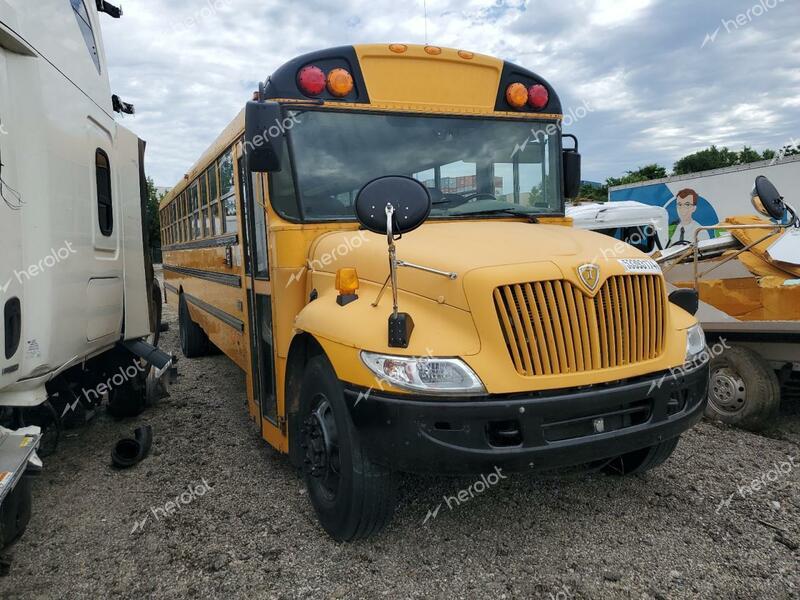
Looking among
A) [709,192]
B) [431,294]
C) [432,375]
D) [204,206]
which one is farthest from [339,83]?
[709,192]

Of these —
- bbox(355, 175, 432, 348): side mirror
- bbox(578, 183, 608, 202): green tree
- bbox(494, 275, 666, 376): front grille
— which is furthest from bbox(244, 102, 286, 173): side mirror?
bbox(578, 183, 608, 202): green tree

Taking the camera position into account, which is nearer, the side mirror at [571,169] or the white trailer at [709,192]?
the side mirror at [571,169]

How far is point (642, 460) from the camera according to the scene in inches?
130

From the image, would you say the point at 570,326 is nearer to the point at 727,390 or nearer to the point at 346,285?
the point at 346,285

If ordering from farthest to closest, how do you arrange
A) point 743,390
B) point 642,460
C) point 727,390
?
point 727,390, point 743,390, point 642,460

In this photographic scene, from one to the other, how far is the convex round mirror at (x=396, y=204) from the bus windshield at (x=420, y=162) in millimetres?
706

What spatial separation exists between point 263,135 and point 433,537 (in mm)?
2196

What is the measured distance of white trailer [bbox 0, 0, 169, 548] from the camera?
256 cm

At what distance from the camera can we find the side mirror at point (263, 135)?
2.95 m

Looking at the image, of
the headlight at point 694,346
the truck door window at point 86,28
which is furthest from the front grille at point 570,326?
Answer: the truck door window at point 86,28

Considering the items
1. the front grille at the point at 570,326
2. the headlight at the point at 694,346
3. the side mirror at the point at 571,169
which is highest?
the side mirror at the point at 571,169

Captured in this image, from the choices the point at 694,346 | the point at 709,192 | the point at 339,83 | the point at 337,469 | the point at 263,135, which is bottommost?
the point at 337,469

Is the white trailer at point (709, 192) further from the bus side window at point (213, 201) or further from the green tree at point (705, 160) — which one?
the green tree at point (705, 160)

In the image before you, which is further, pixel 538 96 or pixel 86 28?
pixel 86 28
